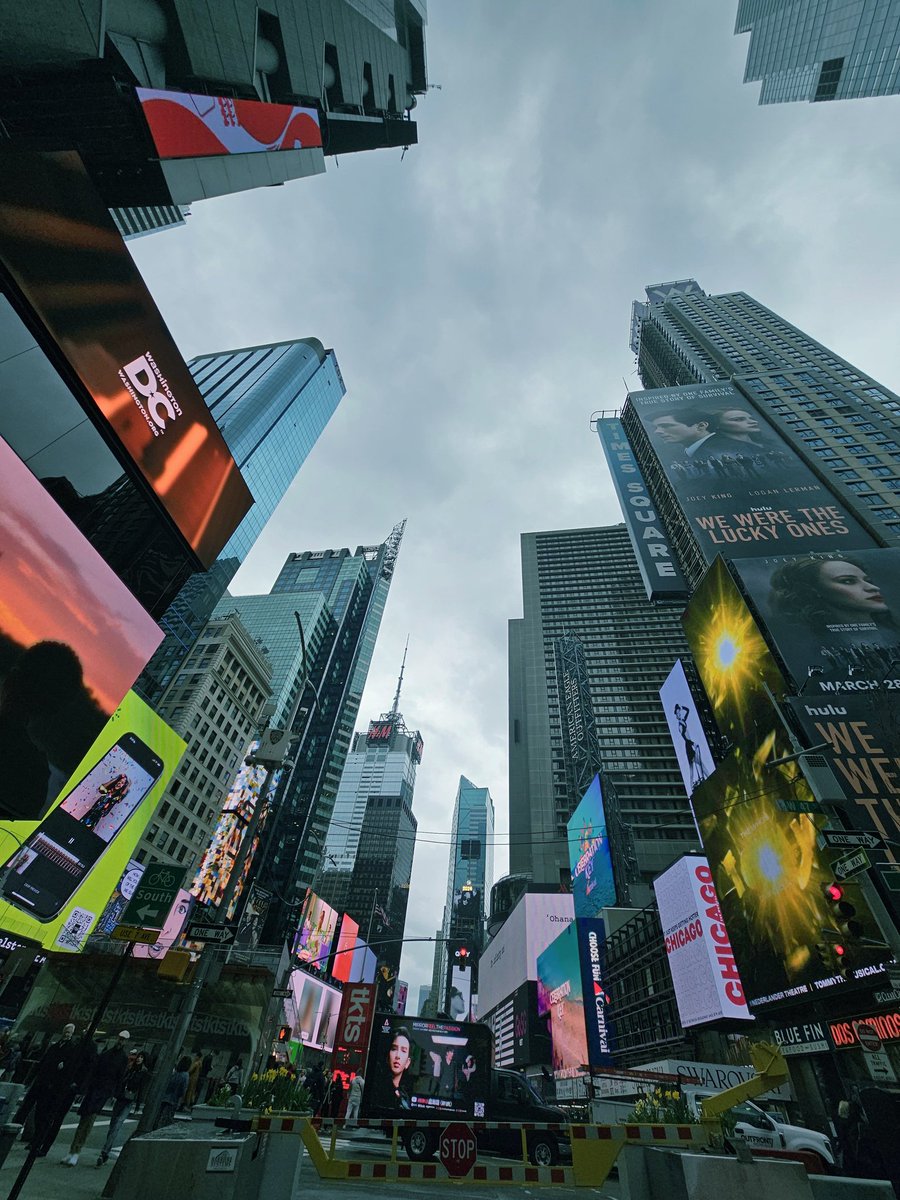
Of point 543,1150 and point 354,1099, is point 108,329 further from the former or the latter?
point 543,1150

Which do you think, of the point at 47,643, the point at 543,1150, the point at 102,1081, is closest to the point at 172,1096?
the point at 102,1081

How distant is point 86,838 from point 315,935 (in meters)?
44.9

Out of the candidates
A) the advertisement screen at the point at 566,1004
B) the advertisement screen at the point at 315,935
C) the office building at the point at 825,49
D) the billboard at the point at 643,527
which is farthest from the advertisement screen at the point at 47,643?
the office building at the point at 825,49

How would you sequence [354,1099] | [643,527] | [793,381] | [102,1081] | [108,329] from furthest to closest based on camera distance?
[793,381]
[643,527]
[354,1099]
[108,329]
[102,1081]

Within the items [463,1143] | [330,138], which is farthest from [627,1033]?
[330,138]

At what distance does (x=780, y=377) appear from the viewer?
6344 centimetres

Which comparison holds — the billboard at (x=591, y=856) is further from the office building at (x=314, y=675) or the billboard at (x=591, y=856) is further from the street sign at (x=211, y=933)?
the street sign at (x=211, y=933)

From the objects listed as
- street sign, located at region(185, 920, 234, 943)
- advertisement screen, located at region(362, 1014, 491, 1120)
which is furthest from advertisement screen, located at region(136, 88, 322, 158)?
advertisement screen, located at region(362, 1014, 491, 1120)

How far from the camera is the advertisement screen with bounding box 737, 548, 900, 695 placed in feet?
82.2

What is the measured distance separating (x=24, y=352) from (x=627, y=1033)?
54.9 meters

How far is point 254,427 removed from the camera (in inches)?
3593

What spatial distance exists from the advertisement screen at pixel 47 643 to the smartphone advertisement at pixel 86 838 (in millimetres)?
20928

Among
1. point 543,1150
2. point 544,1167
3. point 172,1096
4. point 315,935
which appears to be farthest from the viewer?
point 315,935

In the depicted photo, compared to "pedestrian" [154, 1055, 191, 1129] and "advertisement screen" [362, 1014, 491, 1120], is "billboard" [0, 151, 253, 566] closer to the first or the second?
"pedestrian" [154, 1055, 191, 1129]
